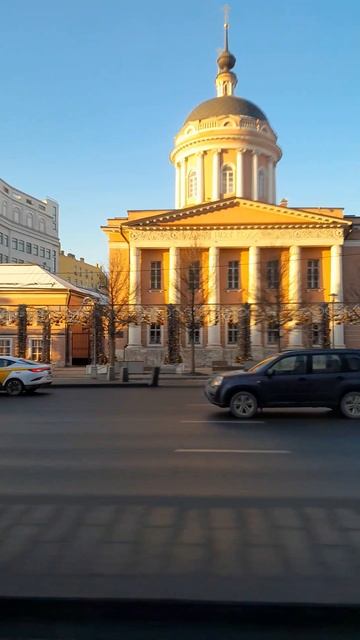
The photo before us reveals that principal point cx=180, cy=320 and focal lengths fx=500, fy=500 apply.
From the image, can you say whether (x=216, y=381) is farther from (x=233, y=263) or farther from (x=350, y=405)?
(x=233, y=263)

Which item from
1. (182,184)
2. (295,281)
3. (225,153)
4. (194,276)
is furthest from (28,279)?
(225,153)

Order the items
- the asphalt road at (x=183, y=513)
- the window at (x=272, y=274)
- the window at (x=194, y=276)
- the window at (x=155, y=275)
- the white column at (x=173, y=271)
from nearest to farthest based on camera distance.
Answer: the asphalt road at (x=183, y=513) → the window at (x=194, y=276) → the window at (x=272, y=274) → the white column at (x=173, y=271) → the window at (x=155, y=275)

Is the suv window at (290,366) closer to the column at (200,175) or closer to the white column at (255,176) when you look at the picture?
the column at (200,175)

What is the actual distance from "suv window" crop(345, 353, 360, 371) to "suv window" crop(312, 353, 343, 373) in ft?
0.64

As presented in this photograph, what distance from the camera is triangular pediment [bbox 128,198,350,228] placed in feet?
137

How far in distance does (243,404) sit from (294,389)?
1.26 meters

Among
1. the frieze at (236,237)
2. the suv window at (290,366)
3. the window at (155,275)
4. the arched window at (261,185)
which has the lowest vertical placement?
the suv window at (290,366)

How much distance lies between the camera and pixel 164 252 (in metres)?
44.1

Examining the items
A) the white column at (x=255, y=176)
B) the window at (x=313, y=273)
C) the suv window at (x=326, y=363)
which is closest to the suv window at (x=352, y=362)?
the suv window at (x=326, y=363)

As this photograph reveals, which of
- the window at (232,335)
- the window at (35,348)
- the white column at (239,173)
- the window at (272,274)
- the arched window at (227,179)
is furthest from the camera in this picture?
the arched window at (227,179)

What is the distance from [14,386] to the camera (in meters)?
18.4

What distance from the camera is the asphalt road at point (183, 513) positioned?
359 centimetres

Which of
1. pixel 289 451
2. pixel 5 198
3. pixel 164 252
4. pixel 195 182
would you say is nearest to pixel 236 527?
pixel 289 451

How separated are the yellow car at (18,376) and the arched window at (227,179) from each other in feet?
122
